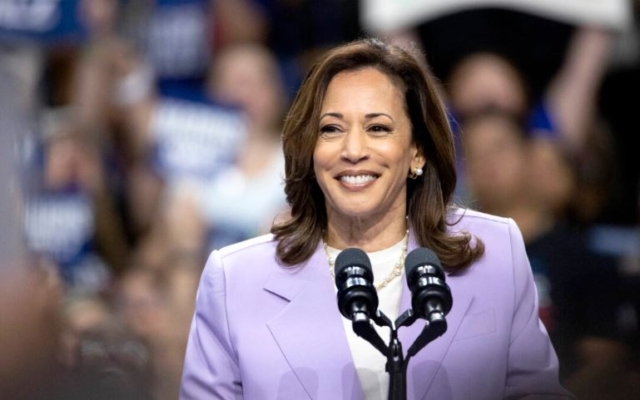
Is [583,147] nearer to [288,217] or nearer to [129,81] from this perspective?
[129,81]

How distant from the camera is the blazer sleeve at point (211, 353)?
2402mm

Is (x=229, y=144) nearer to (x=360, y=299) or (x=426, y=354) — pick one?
(x=426, y=354)

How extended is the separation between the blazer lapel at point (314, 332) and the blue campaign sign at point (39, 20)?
3.03 metres

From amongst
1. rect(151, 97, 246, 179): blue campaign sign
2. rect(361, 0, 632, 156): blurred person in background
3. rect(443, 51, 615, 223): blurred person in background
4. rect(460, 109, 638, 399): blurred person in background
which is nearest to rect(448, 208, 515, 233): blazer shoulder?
rect(460, 109, 638, 399): blurred person in background

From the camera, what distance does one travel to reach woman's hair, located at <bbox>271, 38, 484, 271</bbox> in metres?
2.48

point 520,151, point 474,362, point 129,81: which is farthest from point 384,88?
point 129,81

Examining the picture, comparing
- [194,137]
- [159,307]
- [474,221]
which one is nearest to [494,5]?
[194,137]

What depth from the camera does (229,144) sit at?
211 inches

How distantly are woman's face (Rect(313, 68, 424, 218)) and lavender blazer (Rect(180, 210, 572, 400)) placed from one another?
171 mm

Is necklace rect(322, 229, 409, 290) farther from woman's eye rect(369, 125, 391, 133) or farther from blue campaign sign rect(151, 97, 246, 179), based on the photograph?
blue campaign sign rect(151, 97, 246, 179)

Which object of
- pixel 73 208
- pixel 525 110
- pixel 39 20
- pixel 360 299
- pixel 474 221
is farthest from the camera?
pixel 73 208

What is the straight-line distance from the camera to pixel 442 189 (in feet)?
8.48

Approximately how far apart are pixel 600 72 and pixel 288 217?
2772 mm

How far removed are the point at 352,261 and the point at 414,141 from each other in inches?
23.9
